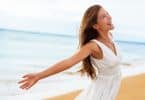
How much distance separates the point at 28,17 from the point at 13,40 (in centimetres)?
27

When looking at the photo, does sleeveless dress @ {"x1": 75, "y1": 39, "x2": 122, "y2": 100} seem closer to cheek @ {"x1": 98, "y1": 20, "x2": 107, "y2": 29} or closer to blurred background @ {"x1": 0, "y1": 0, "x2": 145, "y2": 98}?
cheek @ {"x1": 98, "y1": 20, "x2": 107, "y2": 29}

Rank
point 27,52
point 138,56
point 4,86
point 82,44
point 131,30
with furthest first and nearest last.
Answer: point 138,56 < point 131,30 < point 27,52 < point 4,86 < point 82,44

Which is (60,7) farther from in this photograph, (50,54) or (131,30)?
(131,30)

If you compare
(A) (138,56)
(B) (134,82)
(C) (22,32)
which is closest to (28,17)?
(C) (22,32)

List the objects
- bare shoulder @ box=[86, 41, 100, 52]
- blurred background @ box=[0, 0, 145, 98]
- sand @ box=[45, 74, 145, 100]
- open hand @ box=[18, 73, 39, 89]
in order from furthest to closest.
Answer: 1. blurred background @ box=[0, 0, 145, 98]
2. sand @ box=[45, 74, 145, 100]
3. bare shoulder @ box=[86, 41, 100, 52]
4. open hand @ box=[18, 73, 39, 89]

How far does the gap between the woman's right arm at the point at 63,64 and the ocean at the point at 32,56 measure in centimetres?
181

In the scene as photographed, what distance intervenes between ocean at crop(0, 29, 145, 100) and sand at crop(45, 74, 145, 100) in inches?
9.6

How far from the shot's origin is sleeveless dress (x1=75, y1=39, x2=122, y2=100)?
2.16m

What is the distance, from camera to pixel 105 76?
2195 millimetres

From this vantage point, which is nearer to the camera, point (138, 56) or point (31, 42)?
point (31, 42)

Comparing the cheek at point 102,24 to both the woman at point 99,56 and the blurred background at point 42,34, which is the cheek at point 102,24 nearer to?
the woman at point 99,56

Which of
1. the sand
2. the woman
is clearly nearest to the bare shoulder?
the woman

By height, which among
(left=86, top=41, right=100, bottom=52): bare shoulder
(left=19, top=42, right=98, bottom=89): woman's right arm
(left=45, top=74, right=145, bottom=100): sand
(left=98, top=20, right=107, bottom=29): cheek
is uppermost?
(left=98, top=20, right=107, bottom=29): cheek

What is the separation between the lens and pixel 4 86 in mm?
4070
